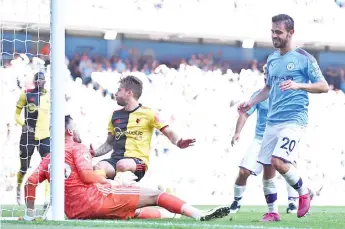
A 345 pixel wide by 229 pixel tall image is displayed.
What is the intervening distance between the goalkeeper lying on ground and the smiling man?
101cm

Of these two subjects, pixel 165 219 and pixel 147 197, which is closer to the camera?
pixel 147 197

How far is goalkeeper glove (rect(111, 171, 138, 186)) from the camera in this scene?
910 centimetres

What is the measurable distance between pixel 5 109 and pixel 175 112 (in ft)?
15.7

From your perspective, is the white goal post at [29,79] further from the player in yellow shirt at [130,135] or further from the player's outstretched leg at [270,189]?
the player's outstretched leg at [270,189]

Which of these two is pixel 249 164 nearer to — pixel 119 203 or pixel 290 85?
pixel 290 85

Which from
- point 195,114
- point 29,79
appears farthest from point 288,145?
point 195,114

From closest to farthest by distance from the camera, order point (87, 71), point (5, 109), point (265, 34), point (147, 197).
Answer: point (147, 197) < point (5, 109) < point (87, 71) < point (265, 34)

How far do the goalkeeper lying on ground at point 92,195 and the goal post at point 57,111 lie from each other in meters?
0.27

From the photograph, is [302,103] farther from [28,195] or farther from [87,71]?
[87,71]

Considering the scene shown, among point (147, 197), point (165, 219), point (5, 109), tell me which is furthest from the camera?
point (5, 109)

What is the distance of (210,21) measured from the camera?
23.2 m

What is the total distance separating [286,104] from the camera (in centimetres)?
917

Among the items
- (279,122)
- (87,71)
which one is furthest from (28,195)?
(87,71)

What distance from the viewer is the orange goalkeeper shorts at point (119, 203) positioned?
27.3 feet
